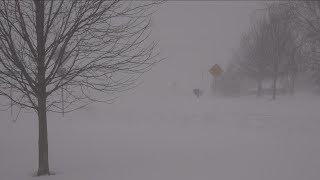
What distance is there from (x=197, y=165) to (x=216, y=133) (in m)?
4.74

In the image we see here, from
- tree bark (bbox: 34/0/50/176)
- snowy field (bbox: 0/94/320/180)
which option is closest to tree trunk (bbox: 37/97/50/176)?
tree bark (bbox: 34/0/50/176)

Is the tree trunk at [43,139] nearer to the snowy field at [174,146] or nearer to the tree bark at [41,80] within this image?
the tree bark at [41,80]

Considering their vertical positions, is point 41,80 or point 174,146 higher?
point 41,80

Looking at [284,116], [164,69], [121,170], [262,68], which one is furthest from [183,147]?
[164,69]

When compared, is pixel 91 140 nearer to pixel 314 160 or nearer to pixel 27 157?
pixel 27 157

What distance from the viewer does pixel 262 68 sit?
97.0ft

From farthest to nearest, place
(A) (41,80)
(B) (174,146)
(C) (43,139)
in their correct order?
(B) (174,146) < (C) (43,139) < (A) (41,80)

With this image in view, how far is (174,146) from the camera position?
33.3 ft

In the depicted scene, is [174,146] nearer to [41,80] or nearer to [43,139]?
[43,139]

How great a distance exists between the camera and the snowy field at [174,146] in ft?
24.0

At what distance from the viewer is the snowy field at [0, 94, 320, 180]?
Result: 731 cm

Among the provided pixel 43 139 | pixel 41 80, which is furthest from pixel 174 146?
pixel 41 80

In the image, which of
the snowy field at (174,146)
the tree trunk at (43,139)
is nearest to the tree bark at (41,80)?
the tree trunk at (43,139)

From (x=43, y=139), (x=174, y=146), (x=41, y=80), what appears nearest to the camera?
(x=41, y=80)
